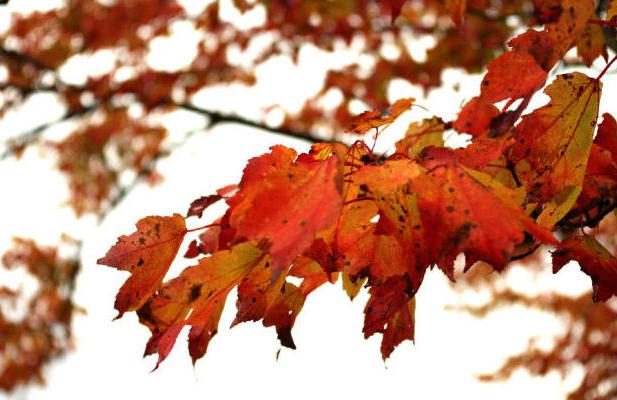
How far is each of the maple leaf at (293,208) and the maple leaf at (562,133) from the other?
0.99 feet

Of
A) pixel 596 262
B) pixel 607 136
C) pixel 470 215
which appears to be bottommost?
pixel 596 262

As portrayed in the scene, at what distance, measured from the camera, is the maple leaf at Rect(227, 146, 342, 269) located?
0.52 m

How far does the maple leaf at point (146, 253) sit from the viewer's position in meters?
0.79

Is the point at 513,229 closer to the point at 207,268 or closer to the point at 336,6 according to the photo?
the point at 207,268

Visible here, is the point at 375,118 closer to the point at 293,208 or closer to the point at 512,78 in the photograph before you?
the point at 512,78

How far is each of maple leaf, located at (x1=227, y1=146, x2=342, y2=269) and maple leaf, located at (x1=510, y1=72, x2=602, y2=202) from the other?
303 millimetres

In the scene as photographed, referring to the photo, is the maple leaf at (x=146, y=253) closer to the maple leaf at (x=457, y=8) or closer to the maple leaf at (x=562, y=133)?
the maple leaf at (x=562, y=133)

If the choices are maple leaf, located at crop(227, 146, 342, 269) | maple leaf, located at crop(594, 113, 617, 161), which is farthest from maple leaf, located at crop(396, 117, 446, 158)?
maple leaf, located at crop(227, 146, 342, 269)

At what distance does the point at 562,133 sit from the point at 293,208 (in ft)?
1.28

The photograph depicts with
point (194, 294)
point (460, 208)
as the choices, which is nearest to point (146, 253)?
point (194, 294)

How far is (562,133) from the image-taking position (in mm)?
756

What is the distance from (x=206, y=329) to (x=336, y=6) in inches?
99.4

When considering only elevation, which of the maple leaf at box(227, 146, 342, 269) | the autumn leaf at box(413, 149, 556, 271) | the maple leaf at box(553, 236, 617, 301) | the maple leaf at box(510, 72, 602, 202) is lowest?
the maple leaf at box(553, 236, 617, 301)

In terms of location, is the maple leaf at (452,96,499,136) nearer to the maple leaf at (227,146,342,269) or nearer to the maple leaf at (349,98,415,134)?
the maple leaf at (349,98,415,134)
